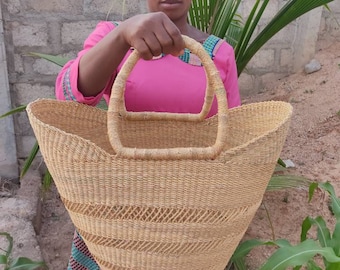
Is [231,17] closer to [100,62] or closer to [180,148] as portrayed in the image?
[100,62]

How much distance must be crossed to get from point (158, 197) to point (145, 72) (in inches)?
12.7

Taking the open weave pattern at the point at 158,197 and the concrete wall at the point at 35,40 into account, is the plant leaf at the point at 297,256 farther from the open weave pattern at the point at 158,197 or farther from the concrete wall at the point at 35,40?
the concrete wall at the point at 35,40

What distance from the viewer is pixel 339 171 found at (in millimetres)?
1991

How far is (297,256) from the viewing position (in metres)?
0.87

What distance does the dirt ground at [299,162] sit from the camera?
1750 millimetres

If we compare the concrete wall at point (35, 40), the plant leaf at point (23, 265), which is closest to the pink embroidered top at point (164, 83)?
the plant leaf at point (23, 265)

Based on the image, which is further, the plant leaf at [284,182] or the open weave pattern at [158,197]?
the plant leaf at [284,182]

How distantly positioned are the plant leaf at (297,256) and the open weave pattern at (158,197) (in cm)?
19

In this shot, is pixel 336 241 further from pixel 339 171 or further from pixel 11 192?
pixel 11 192

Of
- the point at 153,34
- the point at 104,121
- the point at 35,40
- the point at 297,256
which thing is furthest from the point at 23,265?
the point at 35,40

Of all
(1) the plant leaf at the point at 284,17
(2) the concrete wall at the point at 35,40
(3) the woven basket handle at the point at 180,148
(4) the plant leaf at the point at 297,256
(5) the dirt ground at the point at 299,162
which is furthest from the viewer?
(2) the concrete wall at the point at 35,40

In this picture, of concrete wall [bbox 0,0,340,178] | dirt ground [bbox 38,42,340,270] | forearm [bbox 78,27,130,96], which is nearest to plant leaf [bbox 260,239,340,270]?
forearm [bbox 78,27,130,96]

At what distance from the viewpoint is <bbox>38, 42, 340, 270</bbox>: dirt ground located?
5.74ft

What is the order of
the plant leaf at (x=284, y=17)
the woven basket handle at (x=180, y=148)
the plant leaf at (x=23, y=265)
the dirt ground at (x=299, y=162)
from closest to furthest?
the woven basket handle at (x=180, y=148), the plant leaf at (x=23, y=265), the plant leaf at (x=284, y=17), the dirt ground at (x=299, y=162)
